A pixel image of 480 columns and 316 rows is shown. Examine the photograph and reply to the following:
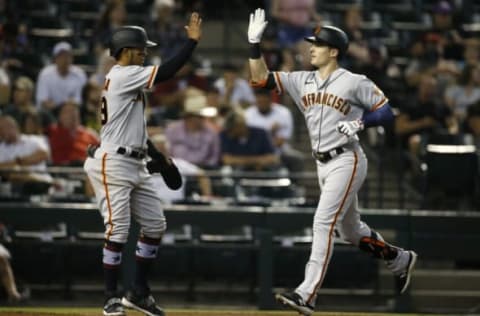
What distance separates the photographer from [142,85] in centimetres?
877

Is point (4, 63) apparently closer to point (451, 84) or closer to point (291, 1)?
point (291, 1)

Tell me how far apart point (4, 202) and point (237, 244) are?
2170 mm

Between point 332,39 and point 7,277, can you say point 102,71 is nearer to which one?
point 7,277

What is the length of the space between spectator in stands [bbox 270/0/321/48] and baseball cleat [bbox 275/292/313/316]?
820 cm

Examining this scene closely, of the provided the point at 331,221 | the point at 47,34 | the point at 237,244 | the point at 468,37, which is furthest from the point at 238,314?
the point at 468,37

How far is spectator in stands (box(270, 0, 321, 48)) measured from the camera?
659 inches

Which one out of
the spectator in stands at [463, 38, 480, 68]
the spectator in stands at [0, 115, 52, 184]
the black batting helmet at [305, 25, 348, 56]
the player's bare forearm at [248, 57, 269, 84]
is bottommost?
the spectator in stands at [0, 115, 52, 184]

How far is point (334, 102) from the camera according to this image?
9.01 m

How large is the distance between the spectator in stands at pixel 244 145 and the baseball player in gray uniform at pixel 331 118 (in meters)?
4.10

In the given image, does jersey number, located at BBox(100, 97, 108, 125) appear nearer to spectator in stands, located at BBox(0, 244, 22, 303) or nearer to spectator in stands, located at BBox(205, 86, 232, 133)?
spectator in stands, located at BBox(0, 244, 22, 303)

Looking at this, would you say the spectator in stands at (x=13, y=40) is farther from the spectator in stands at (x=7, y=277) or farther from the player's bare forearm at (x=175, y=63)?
the player's bare forearm at (x=175, y=63)

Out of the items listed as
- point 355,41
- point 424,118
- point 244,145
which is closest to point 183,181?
point 244,145

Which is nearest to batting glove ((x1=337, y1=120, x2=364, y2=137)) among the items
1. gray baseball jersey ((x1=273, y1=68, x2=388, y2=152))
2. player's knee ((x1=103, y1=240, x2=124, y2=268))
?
gray baseball jersey ((x1=273, y1=68, x2=388, y2=152))

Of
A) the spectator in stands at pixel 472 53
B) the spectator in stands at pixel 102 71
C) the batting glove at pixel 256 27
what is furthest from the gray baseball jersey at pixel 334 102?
the spectator in stands at pixel 472 53
